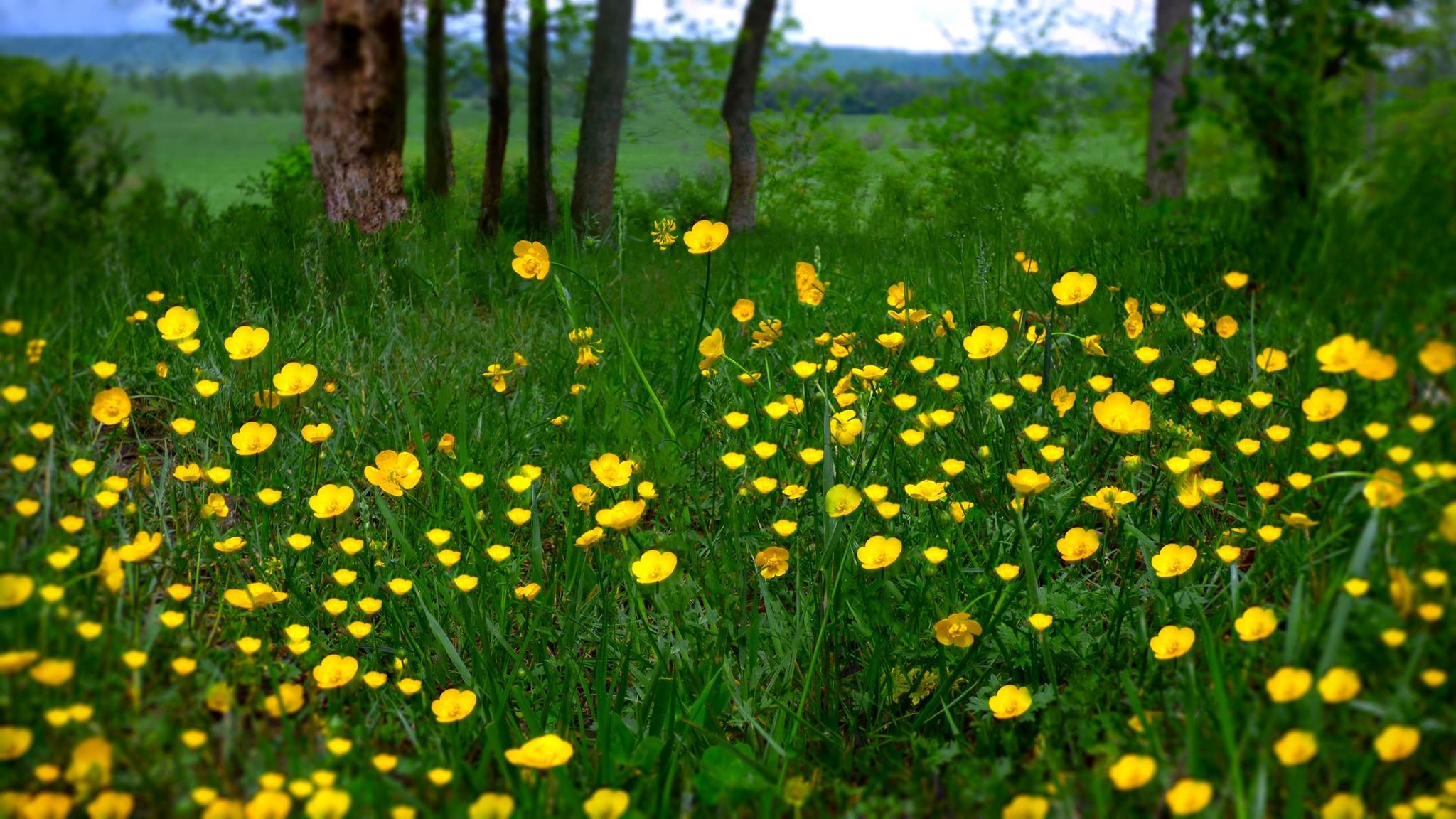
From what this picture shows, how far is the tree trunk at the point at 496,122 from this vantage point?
457cm

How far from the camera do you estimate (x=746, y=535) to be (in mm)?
2199

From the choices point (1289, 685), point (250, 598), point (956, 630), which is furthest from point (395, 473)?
point (1289, 685)

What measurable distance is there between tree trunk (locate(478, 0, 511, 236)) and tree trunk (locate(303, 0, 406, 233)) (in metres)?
0.44

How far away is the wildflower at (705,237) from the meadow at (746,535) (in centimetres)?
8

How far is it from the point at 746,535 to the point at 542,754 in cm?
86

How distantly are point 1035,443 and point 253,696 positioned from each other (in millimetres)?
1617

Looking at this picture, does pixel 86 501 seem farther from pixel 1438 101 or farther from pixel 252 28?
pixel 252 28

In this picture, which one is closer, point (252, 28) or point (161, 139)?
point (161, 139)

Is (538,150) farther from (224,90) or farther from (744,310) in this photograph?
(744,310)

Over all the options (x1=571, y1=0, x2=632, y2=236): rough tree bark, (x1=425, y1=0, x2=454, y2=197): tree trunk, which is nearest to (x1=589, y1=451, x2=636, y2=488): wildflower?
(x1=571, y1=0, x2=632, y2=236): rough tree bark

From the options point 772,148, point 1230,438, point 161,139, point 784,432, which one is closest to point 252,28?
point 161,139

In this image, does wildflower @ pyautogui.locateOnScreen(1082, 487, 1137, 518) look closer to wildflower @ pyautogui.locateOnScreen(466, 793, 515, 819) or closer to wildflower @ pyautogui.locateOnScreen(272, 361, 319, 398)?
wildflower @ pyautogui.locateOnScreen(466, 793, 515, 819)

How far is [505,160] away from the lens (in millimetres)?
4754

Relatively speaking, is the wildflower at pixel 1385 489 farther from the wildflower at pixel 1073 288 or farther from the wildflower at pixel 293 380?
the wildflower at pixel 293 380
